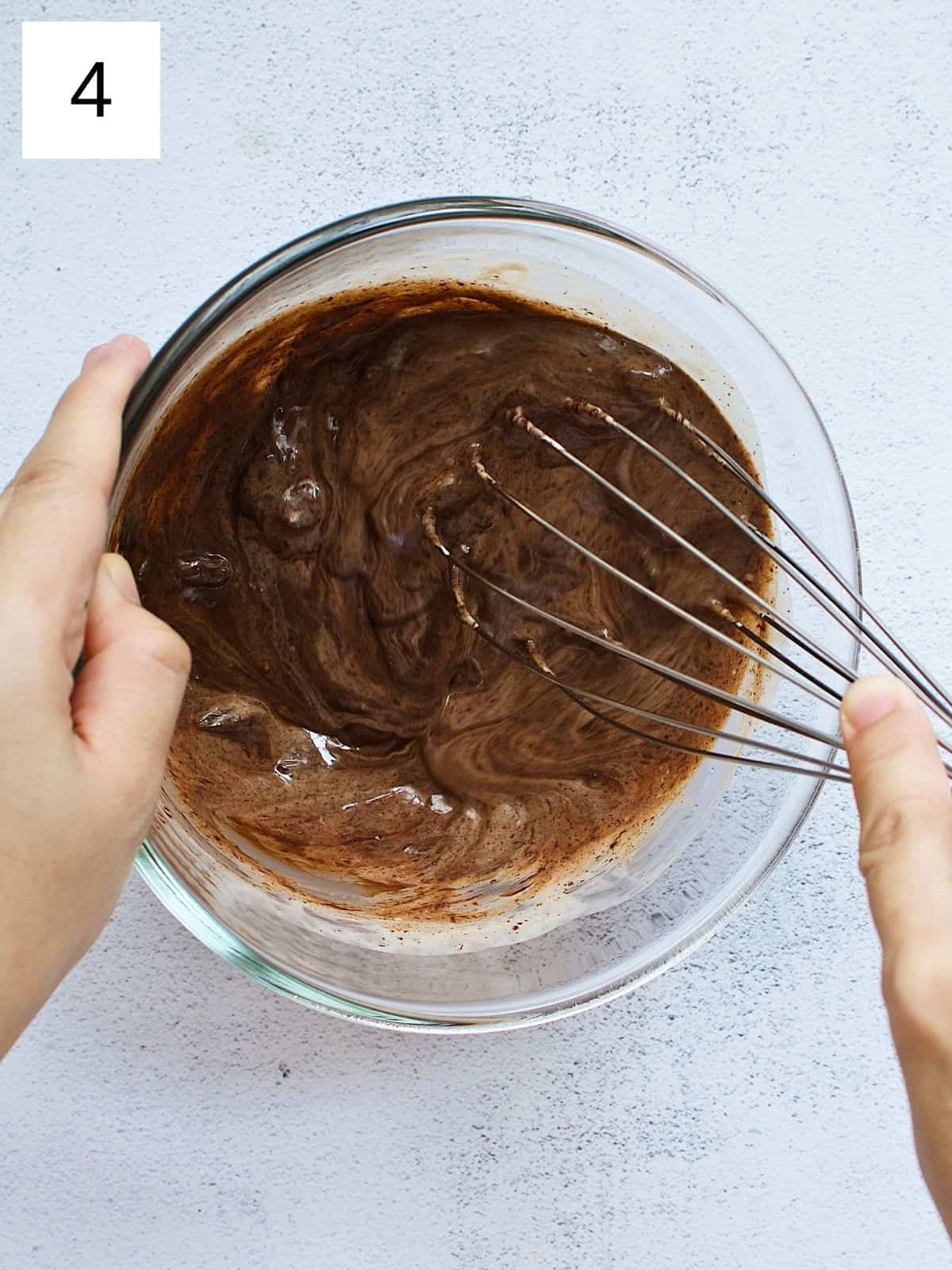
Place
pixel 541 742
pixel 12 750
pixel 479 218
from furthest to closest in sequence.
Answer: pixel 541 742 < pixel 479 218 < pixel 12 750

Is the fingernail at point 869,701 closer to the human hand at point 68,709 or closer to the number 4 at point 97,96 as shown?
the human hand at point 68,709

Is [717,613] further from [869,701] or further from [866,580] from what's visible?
[869,701]

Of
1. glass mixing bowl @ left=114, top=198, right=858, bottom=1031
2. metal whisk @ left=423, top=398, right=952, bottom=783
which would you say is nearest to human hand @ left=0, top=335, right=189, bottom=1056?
glass mixing bowl @ left=114, top=198, right=858, bottom=1031

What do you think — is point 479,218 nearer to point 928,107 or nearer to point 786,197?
point 786,197

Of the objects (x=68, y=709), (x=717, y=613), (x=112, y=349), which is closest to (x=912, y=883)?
(x=717, y=613)

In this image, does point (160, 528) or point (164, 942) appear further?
point (164, 942)

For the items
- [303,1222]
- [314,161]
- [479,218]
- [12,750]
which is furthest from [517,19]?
[303,1222]

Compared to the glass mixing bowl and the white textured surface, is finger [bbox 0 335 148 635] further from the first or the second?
the white textured surface

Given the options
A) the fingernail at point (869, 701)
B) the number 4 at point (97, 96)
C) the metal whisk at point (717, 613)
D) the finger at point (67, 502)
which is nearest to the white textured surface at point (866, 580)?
the number 4 at point (97, 96)
